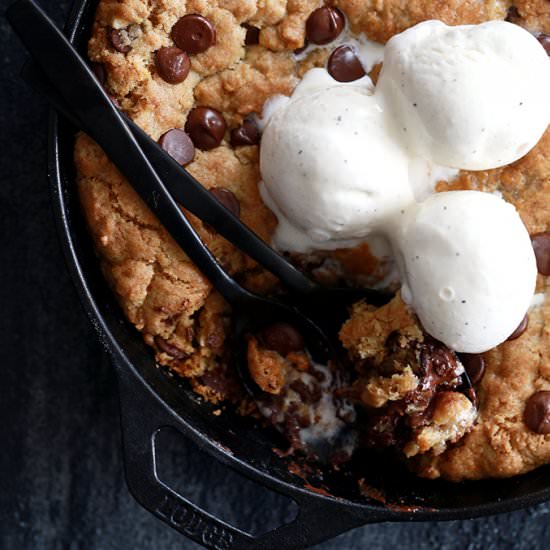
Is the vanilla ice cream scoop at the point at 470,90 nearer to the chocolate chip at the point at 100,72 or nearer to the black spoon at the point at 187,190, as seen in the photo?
the black spoon at the point at 187,190

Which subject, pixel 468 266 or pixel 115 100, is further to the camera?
pixel 115 100

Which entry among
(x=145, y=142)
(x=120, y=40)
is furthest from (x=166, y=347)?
(x=120, y=40)

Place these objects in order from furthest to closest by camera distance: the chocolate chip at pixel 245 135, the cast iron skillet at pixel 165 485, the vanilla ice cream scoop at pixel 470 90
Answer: the chocolate chip at pixel 245 135 < the cast iron skillet at pixel 165 485 < the vanilla ice cream scoop at pixel 470 90

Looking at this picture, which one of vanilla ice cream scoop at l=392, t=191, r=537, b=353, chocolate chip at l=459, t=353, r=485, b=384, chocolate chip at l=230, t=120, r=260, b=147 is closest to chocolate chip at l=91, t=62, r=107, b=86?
chocolate chip at l=230, t=120, r=260, b=147

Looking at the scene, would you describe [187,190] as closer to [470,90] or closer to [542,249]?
[470,90]

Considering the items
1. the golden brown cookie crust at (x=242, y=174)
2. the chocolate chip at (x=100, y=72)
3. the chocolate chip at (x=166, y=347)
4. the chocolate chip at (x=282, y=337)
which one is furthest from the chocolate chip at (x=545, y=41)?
the chocolate chip at (x=166, y=347)

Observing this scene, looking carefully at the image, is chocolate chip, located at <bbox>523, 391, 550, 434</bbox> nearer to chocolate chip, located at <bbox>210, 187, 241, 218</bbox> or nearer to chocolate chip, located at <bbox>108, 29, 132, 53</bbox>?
chocolate chip, located at <bbox>210, 187, 241, 218</bbox>
